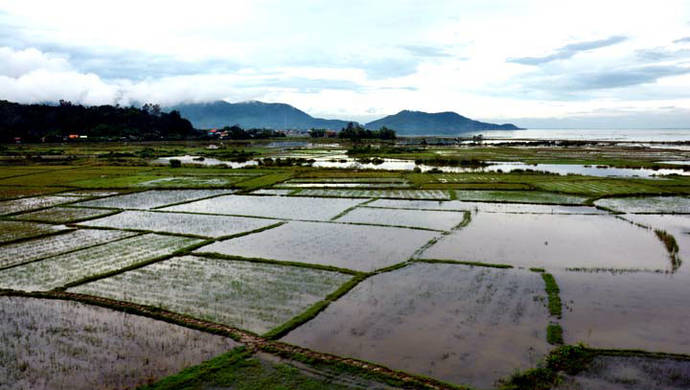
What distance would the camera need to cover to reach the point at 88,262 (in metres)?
15.9

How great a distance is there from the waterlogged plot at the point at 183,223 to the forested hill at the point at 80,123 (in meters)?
107

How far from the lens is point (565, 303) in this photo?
11875 mm

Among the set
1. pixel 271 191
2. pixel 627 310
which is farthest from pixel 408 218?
pixel 271 191

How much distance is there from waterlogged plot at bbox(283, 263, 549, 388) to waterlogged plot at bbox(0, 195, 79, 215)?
78.5 feet

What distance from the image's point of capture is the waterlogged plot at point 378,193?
98.5ft

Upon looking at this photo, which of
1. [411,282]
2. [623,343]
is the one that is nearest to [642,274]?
[623,343]

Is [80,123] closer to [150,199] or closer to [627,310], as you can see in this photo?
[150,199]

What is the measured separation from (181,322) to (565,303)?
10.5 meters

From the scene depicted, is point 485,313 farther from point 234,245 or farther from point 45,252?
point 45,252

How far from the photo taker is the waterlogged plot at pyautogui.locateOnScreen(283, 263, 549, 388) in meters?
8.93

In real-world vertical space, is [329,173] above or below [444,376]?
above

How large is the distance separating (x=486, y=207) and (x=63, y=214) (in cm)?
2532

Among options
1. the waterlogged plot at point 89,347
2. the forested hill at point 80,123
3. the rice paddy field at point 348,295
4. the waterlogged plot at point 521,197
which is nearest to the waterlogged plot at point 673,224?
the rice paddy field at point 348,295

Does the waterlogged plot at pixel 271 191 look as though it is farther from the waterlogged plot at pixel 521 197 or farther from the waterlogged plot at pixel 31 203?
the waterlogged plot at pixel 521 197
